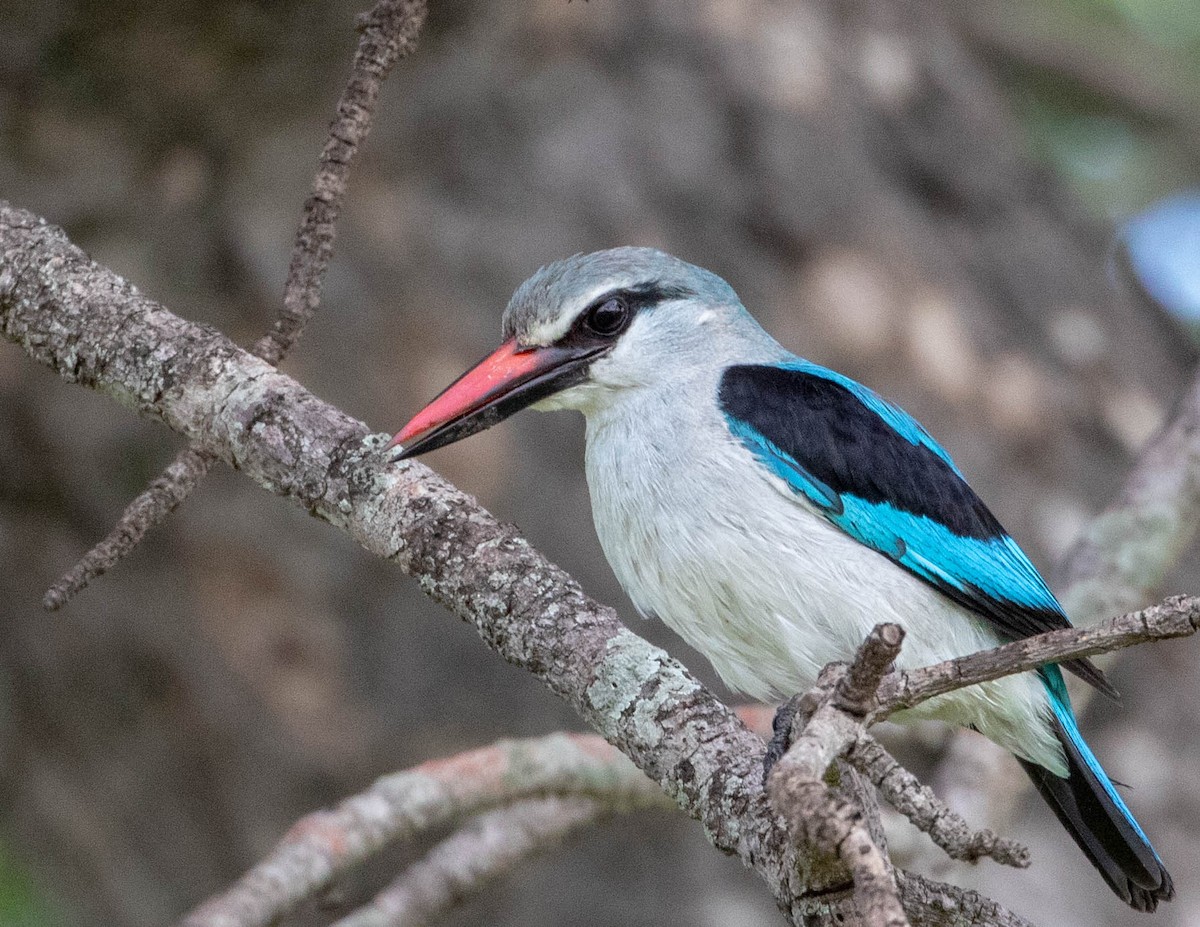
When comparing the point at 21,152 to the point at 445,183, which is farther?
the point at 445,183

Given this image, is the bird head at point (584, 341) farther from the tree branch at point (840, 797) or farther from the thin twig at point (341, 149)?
the tree branch at point (840, 797)

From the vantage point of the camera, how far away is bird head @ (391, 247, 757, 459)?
2822 mm

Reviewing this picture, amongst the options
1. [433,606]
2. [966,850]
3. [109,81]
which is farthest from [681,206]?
[966,850]

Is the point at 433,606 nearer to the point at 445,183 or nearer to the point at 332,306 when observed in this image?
the point at 332,306

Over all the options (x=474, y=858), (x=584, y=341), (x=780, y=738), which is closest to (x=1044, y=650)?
(x=780, y=738)

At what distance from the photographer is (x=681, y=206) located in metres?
4.41

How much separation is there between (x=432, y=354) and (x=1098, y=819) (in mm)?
2343

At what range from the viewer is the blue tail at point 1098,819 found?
8.83 feet

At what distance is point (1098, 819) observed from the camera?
9.23ft

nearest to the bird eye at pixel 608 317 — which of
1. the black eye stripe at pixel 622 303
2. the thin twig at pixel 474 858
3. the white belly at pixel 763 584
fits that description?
the black eye stripe at pixel 622 303

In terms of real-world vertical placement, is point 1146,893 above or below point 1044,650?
above

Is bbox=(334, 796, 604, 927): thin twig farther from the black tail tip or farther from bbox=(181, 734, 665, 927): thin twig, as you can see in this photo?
the black tail tip

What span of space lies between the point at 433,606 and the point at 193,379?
6.15 ft

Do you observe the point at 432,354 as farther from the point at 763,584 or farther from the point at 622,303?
the point at 763,584
